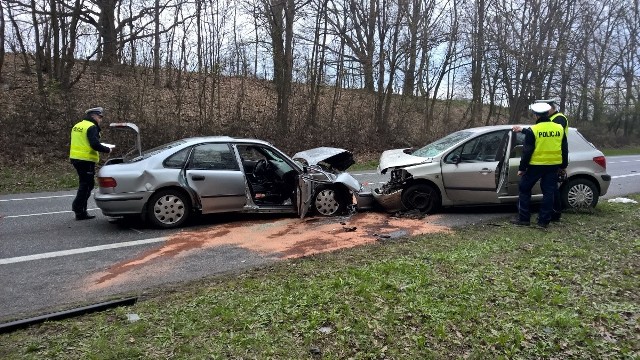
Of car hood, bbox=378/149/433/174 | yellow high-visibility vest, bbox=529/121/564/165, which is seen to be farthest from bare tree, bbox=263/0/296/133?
yellow high-visibility vest, bbox=529/121/564/165

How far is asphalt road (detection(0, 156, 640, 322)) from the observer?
14.4ft

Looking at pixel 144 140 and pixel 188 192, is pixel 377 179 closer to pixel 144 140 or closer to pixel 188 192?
pixel 188 192

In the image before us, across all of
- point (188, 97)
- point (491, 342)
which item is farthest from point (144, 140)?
point (491, 342)

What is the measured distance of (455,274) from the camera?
482 centimetres

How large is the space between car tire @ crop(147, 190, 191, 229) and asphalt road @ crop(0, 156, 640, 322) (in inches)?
6.8

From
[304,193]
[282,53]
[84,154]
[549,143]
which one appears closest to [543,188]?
[549,143]

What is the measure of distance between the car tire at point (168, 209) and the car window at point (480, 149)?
4569 mm

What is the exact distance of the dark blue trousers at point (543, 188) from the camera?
23.8 feet

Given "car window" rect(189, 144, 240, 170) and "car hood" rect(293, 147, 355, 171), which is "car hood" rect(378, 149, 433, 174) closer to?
"car hood" rect(293, 147, 355, 171)

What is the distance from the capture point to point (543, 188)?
736 centimetres

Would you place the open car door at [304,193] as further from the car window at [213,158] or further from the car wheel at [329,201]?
the car window at [213,158]

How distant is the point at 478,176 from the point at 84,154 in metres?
6.72

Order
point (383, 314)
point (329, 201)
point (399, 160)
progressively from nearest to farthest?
1. point (383, 314)
2. point (329, 201)
3. point (399, 160)

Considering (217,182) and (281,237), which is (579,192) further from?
(217,182)
